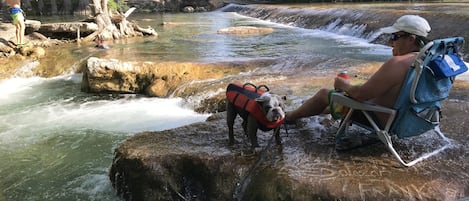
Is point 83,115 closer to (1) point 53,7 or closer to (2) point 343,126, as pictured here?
(2) point 343,126

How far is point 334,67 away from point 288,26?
12.0 m

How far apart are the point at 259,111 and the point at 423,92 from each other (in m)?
1.37

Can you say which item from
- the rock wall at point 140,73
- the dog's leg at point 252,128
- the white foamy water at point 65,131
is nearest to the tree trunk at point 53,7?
the white foamy water at point 65,131

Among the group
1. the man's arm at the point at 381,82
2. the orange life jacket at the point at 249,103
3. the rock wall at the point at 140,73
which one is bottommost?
the rock wall at the point at 140,73

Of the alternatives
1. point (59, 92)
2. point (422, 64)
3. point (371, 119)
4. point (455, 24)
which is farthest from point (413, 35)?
point (455, 24)

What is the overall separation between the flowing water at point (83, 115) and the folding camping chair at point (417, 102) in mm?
2739

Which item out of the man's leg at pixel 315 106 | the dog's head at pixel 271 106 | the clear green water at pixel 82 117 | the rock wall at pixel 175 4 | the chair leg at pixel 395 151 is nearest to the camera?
the chair leg at pixel 395 151

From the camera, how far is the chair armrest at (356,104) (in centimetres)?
385

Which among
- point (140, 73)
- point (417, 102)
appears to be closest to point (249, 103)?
point (417, 102)

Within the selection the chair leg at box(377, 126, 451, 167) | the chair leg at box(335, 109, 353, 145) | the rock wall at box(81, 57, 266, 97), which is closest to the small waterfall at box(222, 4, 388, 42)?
the rock wall at box(81, 57, 266, 97)

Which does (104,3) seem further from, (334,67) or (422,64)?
(422,64)

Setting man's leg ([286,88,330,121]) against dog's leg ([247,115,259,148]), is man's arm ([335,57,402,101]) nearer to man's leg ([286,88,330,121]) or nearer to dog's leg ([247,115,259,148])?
man's leg ([286,88,330,121])

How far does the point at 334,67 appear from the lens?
30.7ft

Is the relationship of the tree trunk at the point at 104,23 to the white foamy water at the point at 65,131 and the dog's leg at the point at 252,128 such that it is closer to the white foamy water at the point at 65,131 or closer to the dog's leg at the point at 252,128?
the white foamy water at the point at 65,131
